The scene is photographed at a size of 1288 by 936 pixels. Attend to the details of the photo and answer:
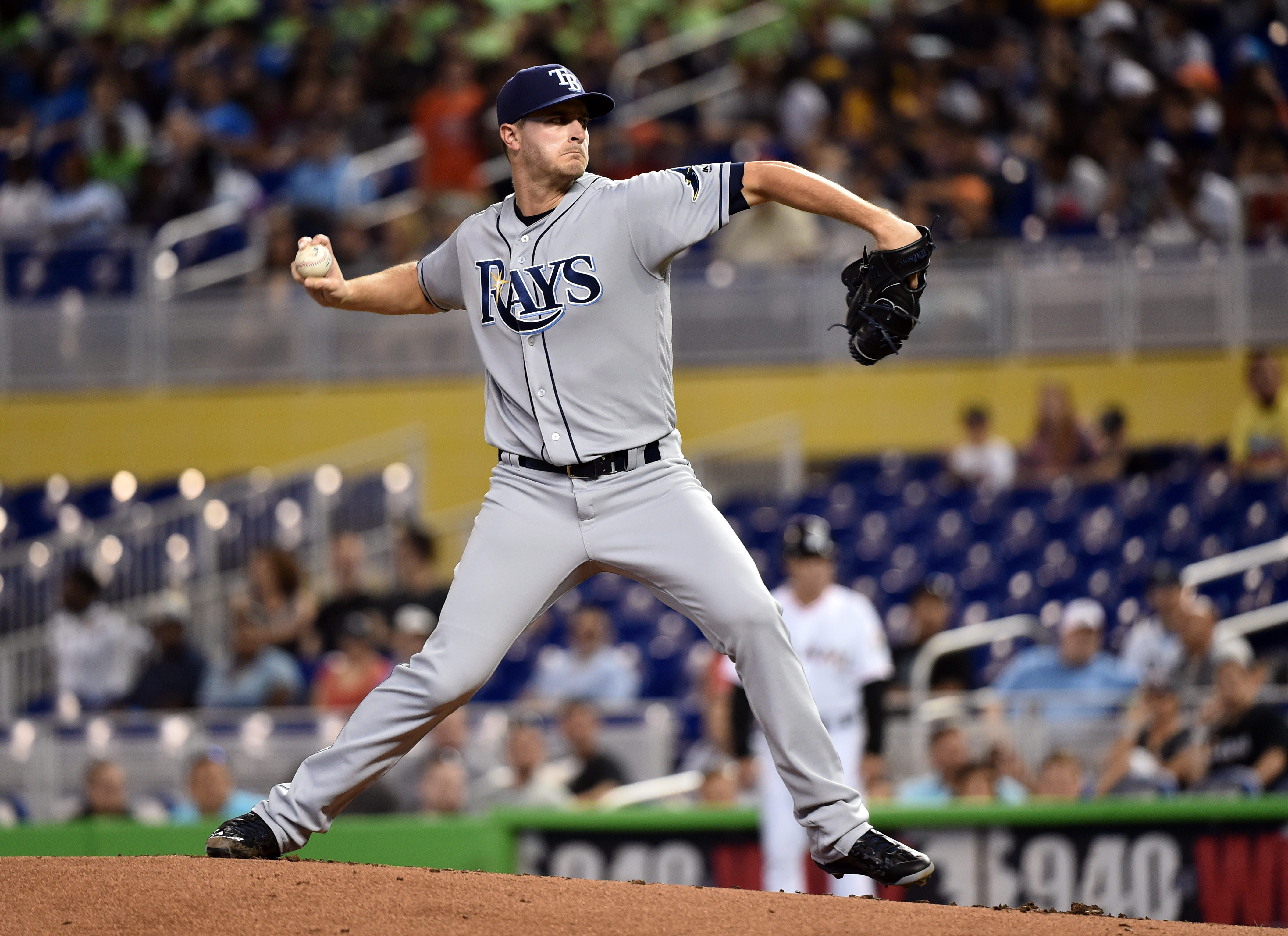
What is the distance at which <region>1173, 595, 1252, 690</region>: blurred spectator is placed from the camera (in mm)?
8883

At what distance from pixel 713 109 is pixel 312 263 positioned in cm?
1126

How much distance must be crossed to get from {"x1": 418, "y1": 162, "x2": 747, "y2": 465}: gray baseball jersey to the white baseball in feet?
1.66

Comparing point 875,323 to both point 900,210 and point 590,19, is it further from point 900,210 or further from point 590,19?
point 590,19

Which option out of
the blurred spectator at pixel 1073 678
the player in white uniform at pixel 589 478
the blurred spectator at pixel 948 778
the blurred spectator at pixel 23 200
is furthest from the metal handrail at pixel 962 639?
the blurred spectator at pixel 23 200

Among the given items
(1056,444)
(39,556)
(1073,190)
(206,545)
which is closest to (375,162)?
(206,545)

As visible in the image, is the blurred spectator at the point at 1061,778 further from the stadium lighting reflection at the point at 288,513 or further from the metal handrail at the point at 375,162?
the metal handrail at the point at 375,162

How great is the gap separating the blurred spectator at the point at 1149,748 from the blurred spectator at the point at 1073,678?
0.71ft

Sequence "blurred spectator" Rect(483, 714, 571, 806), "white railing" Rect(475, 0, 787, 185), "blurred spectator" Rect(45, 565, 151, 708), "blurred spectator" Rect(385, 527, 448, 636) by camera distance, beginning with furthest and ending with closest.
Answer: "white railing" Rect(475, 0, 787, 185), "blurred spectator" Rect(45, 565, 151, 708), "blurred spectator" Rect(385, 527, 448, 636), "blurred spectator" Rect(483, 714, 571, 806)

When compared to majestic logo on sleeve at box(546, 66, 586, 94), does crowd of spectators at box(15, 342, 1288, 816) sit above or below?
below

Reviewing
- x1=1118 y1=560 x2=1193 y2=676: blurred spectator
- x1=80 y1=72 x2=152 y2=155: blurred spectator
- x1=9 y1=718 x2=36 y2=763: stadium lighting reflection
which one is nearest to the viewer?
x1=1118 y1=560 x2=1193 y2=676: blurred spectator

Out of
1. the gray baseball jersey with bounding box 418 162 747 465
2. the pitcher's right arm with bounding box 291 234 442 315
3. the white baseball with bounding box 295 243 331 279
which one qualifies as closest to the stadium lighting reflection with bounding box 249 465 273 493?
the pitcher's right arm with bounding box 291 234 442 315

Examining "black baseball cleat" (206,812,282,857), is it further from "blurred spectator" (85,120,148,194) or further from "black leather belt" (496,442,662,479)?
"blurred spectator" (85,120,148,194)

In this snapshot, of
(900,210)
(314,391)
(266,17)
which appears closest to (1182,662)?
(900,210)

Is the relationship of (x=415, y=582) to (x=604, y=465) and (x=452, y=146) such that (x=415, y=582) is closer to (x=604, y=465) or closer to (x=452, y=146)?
(x=452, y=146)
